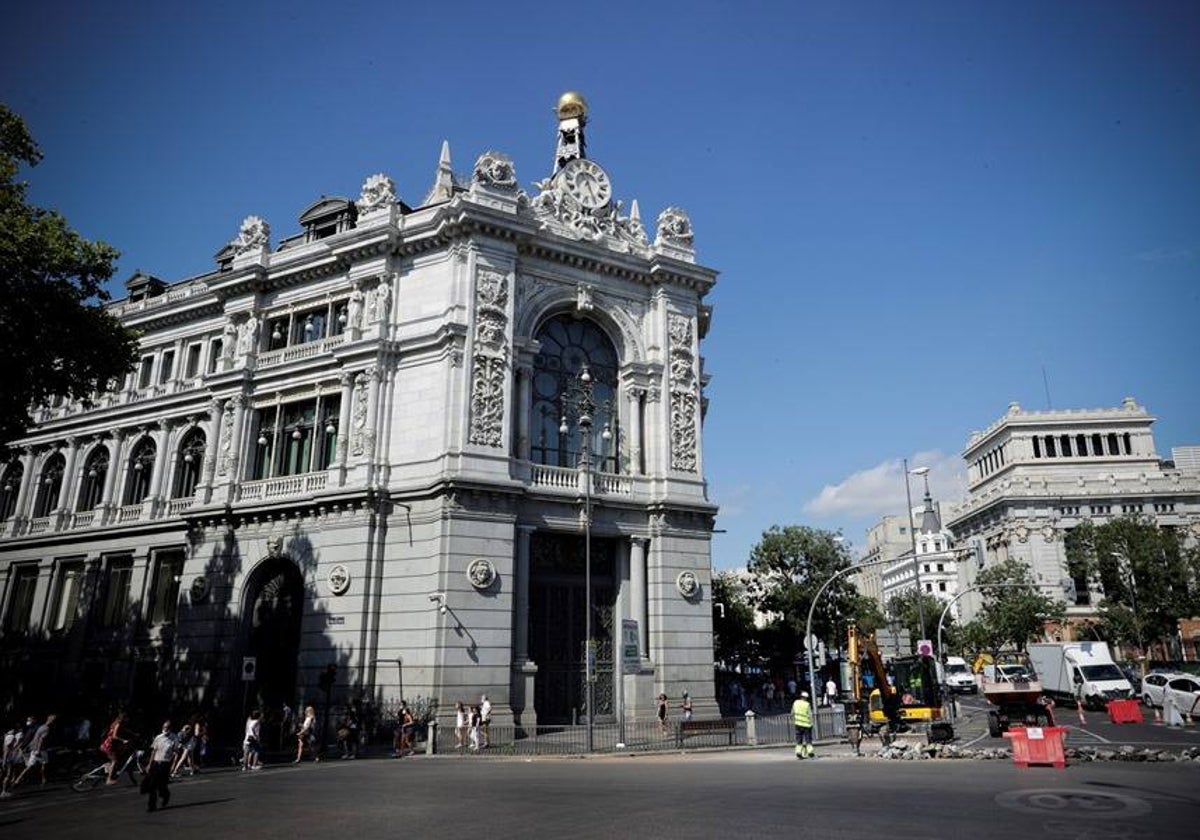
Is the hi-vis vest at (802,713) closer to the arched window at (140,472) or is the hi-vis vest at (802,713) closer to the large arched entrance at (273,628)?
the large arched entrance at (273,628)

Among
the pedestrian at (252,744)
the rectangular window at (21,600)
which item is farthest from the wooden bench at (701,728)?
the rectangular window at (21,600)

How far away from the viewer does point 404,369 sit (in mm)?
32125

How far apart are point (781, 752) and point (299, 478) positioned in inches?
845

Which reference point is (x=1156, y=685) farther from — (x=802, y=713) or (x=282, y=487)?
(x=282, y=487)

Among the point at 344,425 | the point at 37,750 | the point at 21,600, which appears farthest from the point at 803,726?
the point at 21,600

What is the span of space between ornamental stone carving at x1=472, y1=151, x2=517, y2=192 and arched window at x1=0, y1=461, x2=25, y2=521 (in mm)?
32448

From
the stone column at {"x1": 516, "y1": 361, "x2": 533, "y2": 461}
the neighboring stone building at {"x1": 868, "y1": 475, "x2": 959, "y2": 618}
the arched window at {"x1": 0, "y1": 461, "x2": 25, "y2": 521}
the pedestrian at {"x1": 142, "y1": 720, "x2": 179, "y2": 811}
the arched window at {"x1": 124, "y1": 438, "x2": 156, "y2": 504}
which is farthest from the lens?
the neighboring stone building at {"x1": 868, "y1": 475, "x2": 959, "y2": 618}

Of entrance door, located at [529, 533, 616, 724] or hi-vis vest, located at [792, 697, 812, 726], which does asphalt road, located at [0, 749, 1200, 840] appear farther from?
entrance door, located at [529, 533, 616, 724]

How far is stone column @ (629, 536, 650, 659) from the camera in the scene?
31578mm

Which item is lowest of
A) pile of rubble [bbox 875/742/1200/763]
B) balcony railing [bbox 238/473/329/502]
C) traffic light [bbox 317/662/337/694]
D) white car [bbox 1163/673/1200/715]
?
pile of rubble [bbox 875/742/1200/763]

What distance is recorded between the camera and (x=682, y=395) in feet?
116

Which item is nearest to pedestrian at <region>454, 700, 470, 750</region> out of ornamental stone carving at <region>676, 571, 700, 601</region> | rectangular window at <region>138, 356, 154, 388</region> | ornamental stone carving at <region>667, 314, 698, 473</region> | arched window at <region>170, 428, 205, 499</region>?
ornamental stone carving at <region>676, 571, 700, 601</region>

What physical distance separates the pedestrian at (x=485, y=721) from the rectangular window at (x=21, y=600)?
28207 millimetres

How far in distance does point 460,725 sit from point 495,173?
70.0ft
